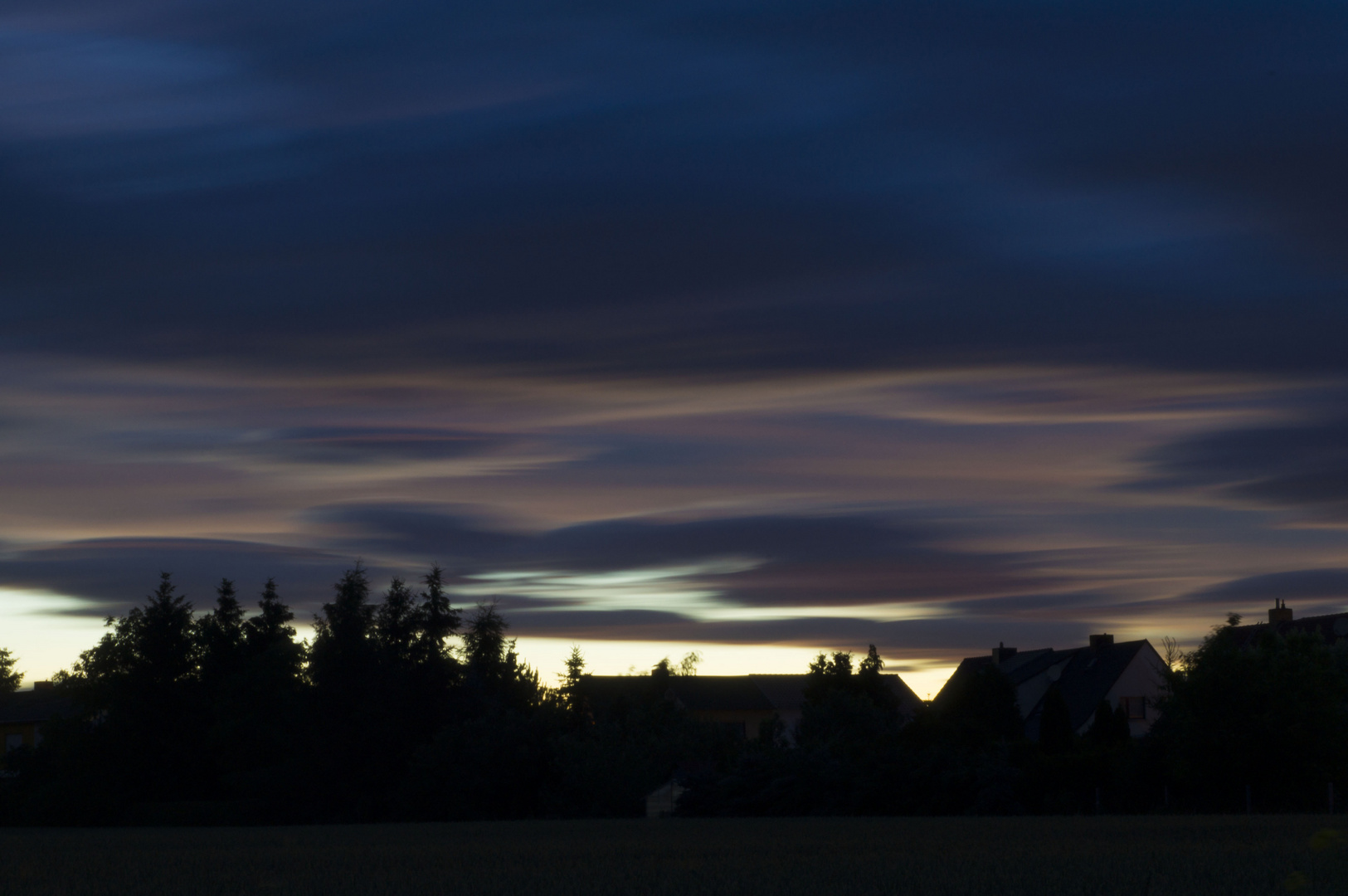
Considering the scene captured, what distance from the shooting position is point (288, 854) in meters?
33.5

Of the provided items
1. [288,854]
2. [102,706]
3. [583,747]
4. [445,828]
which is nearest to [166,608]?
[102,706]

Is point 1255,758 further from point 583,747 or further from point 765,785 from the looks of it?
point 583,747

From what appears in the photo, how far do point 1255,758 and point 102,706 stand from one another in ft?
203

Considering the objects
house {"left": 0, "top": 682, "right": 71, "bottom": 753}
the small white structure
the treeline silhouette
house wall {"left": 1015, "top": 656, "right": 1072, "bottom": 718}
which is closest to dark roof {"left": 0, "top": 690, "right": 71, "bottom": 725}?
house {"left": 0, "top": 682, "right": 71, "bottom": 753}

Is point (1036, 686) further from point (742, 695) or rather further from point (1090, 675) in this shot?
point (742, 695)

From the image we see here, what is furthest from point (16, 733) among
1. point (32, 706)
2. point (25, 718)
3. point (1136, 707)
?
point (1136, 707)

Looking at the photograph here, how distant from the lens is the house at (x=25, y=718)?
112500mm

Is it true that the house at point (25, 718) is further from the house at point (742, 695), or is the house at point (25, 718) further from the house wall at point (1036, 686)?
the house wall at point (1036, 686)

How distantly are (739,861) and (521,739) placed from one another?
36.6m

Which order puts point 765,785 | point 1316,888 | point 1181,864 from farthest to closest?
point 765,785
point 1181,864
point 1316,888

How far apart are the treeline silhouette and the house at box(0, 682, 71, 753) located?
67.8 feet

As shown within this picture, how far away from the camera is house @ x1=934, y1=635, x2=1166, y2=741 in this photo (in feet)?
260

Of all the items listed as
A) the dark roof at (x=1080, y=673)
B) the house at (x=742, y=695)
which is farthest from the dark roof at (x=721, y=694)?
the dark roof at (x=1080, y=673)

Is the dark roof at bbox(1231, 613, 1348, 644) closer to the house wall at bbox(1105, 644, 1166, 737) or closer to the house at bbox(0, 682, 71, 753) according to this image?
the house wall at bbox(1105, 644, 1166, 737)
